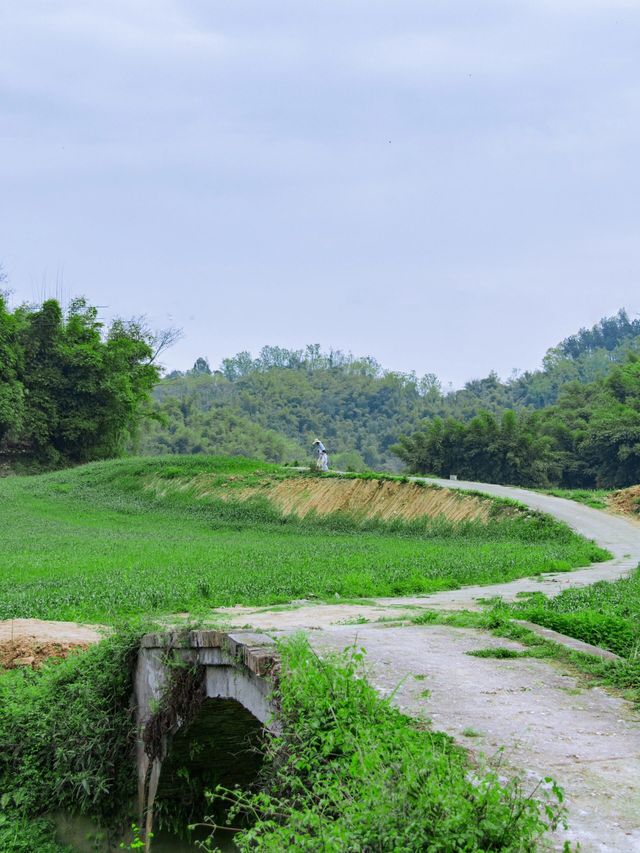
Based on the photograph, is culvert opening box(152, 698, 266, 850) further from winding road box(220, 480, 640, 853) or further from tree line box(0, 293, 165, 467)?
tree line box(0, 293, 165, 467)

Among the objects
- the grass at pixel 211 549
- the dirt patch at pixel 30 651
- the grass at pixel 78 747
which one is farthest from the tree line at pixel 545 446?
the grass at pixel 78 747

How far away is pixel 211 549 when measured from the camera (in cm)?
2294

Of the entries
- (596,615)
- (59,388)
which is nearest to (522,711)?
(596,615)

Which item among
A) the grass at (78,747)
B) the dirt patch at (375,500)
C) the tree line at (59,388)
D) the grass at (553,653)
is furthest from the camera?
the tree line at (59,388)

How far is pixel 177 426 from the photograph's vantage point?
79.1 meters

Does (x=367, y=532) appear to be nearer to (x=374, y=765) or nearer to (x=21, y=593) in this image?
(x=21, y=593)

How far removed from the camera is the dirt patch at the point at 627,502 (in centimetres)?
2686

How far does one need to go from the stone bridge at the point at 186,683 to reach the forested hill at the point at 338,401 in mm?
62165

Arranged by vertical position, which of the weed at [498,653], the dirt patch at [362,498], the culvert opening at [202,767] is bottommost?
the culvert opening at [202,767]

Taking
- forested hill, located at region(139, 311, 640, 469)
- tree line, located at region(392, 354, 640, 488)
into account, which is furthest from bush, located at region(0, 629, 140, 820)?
forested hill, located at region(139, 311, 640, 469)

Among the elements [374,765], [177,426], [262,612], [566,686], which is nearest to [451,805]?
[374,765]

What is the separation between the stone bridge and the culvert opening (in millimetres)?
106

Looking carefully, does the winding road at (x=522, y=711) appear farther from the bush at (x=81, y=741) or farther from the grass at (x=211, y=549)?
the grass at (x=211, y=549)

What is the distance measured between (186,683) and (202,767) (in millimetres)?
1613
